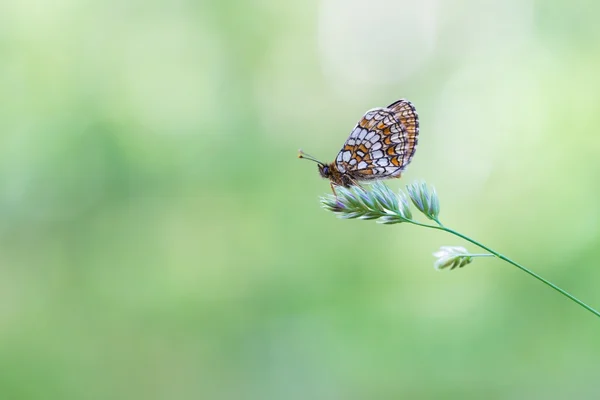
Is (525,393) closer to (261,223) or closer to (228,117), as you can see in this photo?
(261,223)

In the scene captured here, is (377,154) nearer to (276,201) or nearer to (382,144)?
(382,144)

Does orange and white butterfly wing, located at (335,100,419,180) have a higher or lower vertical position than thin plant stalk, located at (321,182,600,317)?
higher

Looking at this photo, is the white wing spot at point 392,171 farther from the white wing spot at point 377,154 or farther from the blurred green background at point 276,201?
the blurred green background at point 276,201

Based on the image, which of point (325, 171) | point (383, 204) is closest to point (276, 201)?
point (325, 171)

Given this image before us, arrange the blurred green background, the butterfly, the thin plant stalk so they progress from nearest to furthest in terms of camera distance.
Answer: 1. the thin plant stalk
2. the butterfly
3. the blurred green background

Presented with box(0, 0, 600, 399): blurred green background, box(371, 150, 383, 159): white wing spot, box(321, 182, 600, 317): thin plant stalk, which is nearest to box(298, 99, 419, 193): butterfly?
box(371, 150, 383, 159): white wing spot

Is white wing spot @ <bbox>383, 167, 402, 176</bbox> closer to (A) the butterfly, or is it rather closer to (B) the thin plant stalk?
(A) the butterfly
